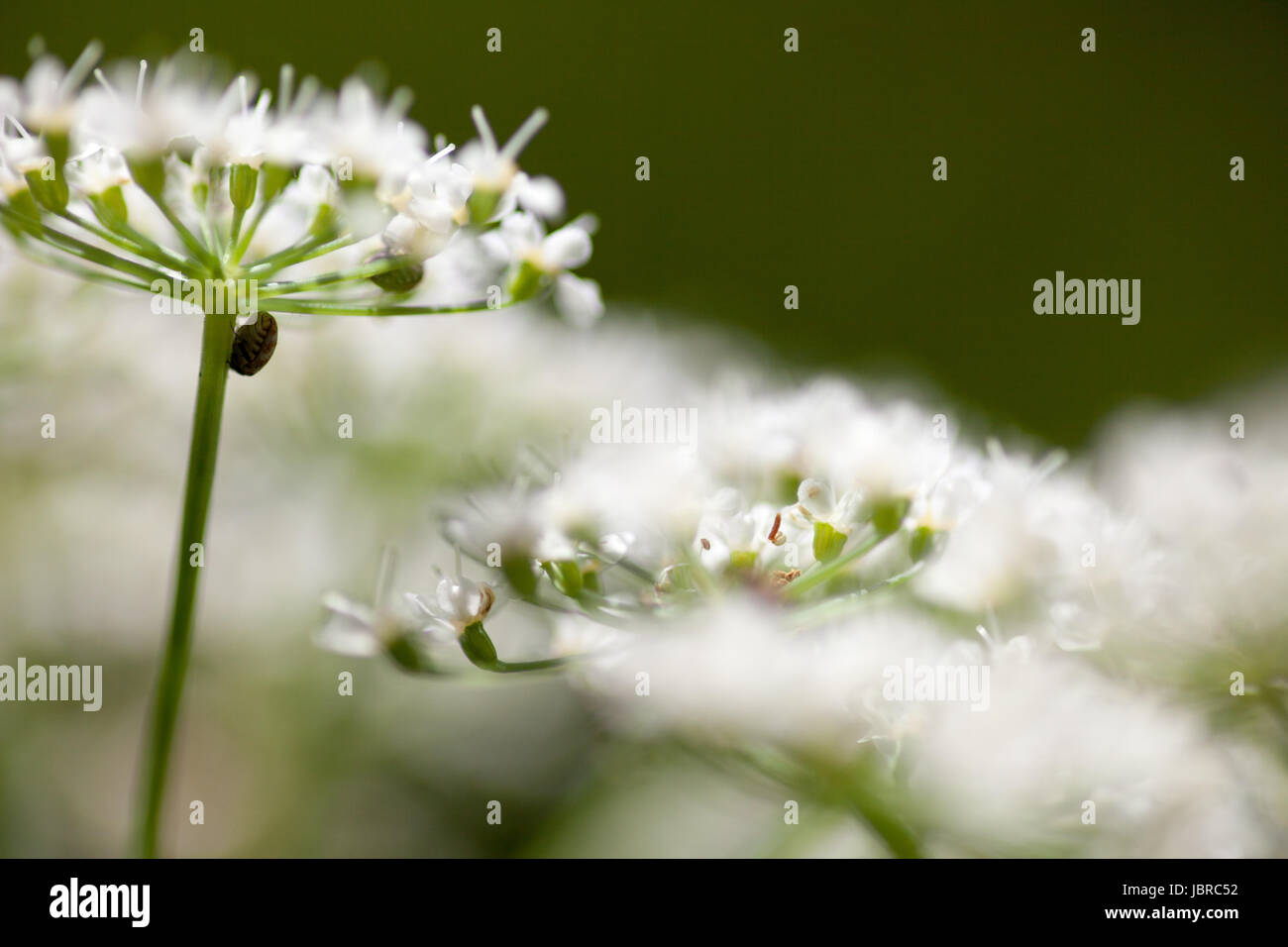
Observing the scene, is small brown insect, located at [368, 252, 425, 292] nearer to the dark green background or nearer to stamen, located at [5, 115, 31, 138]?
stamen, located at [5, 115, 31, 138]

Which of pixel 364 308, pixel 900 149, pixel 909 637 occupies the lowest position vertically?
pixel 909 637

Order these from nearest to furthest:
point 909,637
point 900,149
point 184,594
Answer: point 184,594 < point 909,637 < point 900,149

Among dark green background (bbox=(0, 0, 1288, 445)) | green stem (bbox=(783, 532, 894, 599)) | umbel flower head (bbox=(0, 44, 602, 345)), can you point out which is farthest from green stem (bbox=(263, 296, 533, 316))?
dark green background (bbox=(0, 0, 1288, 445))

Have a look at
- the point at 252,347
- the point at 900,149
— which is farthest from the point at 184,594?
the point at 900,149

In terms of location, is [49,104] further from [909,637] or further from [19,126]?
[909,637]

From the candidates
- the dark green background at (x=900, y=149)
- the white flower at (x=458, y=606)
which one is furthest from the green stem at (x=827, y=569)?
the dark green background at (x=900, y=149)
